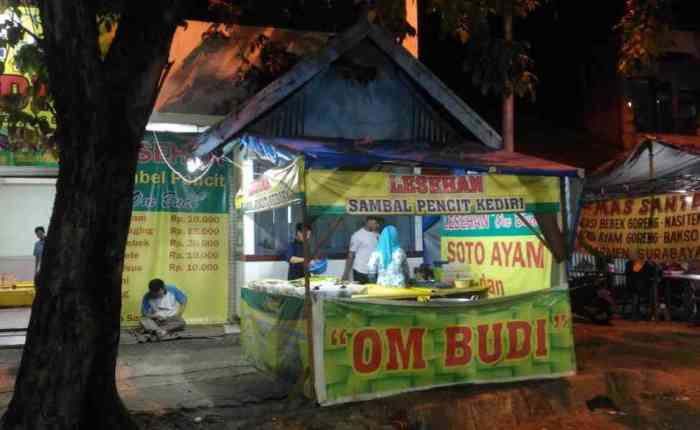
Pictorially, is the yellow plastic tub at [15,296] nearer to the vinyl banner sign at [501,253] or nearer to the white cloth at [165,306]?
the white cloth at [165,306]

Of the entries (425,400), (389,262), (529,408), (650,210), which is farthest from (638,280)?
(425,400)

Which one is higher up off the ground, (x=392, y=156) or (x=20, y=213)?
(x=392, y=156)

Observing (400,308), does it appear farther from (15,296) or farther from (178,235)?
(15,296)

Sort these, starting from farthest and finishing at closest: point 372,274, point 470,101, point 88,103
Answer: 1. point 470,101
2. point 372,274
3. point 88,103

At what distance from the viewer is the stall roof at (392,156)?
6.83 metres

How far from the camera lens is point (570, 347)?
8.02 m

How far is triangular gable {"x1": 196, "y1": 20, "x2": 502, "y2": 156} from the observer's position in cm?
855

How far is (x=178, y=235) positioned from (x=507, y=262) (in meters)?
5.39

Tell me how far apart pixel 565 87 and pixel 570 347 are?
53.5 ft

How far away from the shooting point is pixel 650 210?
40.1 feet

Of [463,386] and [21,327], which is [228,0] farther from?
[463,386]

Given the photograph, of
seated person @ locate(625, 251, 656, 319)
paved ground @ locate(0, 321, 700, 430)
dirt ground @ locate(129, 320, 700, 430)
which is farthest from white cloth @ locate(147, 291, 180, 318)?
seated person @ locate(625, 251, 656, 319)

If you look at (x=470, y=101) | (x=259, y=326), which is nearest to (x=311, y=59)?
(x=259, y=326)

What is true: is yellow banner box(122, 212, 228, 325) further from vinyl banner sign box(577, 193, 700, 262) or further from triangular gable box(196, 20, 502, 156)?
vinyl banner sign box(577, 193, 700, 262)
